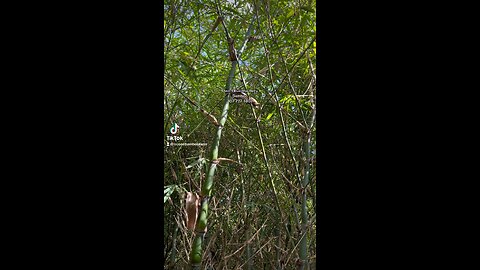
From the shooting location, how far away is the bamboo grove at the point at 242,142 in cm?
178

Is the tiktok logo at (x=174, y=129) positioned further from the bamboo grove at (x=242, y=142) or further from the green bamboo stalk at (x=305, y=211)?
the green bamboo stalk at (x=305, y=211)

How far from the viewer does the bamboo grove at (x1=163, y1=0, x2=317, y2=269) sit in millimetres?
1780

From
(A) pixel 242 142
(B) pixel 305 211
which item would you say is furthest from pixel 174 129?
(B) pixel 305 211

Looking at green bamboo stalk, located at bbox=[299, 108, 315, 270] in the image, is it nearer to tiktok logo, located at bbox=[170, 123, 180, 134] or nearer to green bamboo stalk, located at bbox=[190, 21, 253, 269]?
green bamboo stalk, located at bbox=[190, 21, 253, 269]

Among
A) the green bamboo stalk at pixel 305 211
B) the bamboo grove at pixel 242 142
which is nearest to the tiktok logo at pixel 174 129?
the bamboo grove at pixel 242 142

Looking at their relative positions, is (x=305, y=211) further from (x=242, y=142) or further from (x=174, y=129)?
(x=174, y=129)

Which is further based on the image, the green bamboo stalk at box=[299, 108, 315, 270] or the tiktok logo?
the tiktok logo

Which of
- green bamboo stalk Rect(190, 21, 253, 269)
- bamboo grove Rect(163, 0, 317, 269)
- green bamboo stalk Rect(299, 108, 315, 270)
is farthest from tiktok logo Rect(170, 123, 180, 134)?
green bamboo stalk Rect(299, 108, 315, 270)

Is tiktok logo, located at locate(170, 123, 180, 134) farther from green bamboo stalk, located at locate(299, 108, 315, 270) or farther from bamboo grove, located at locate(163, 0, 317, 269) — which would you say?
green bamboo stalk, located at locate(299, 108, 315, 270)

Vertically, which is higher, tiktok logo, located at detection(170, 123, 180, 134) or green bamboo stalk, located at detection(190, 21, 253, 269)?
tiktok logo, located at detection(170, 123, 180, 134)

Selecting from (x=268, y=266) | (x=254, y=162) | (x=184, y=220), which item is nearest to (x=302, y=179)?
(x=254, y=162)
